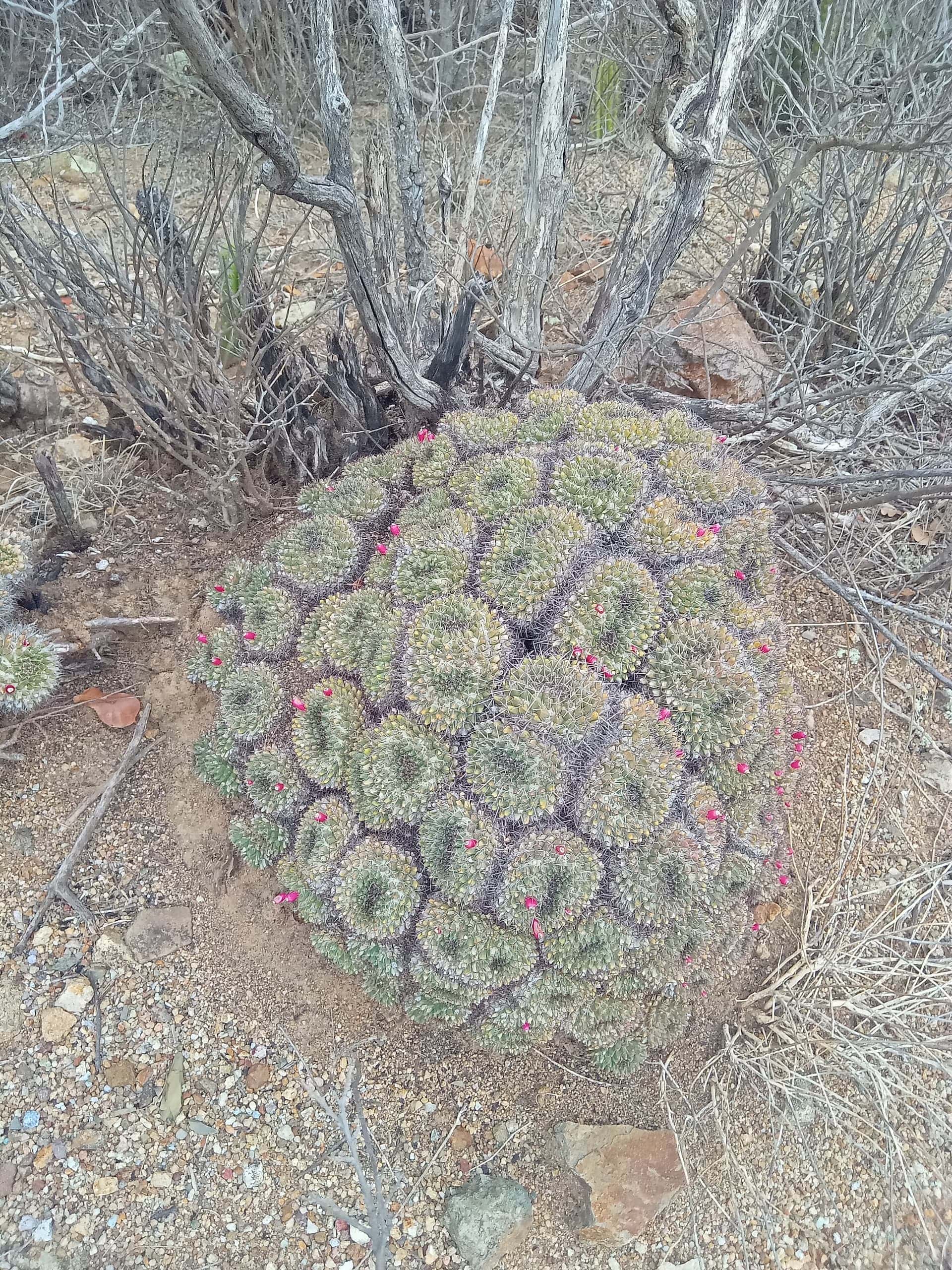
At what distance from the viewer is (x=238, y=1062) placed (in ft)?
7.65

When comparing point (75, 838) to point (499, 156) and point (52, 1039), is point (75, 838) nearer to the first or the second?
point (52, 1039)

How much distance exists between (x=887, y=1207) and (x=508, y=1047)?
1.21 metres

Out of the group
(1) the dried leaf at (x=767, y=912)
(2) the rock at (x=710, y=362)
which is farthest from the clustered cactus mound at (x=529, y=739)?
(2) the rock at (x=710, y=362)

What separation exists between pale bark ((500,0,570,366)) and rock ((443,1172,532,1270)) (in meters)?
2.69

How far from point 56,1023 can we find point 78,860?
474mm

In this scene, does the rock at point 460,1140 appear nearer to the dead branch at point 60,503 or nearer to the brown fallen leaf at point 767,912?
the brown fallen leaf at point 767,912

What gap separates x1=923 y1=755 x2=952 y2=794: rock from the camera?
296 cm

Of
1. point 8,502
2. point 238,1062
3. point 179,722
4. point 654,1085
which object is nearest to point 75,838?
point 179,722

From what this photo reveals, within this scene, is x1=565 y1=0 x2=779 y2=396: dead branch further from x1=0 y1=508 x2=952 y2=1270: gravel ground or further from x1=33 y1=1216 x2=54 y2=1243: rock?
x1=33 y1=1216 x2=54 y2=1243: rock

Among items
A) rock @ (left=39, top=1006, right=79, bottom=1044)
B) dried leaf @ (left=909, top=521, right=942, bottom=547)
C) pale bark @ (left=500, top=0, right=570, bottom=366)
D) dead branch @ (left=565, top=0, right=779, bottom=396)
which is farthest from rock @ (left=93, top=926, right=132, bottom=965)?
dried leaf @ (left=909, top=521, right=942, bottom=547)

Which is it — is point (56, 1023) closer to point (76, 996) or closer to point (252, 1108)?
point (76, 996)

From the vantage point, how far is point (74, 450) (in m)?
3.23

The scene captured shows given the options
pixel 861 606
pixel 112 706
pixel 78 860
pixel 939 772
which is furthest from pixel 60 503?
pixel 939 772

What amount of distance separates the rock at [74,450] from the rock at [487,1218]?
2893 millimetres
